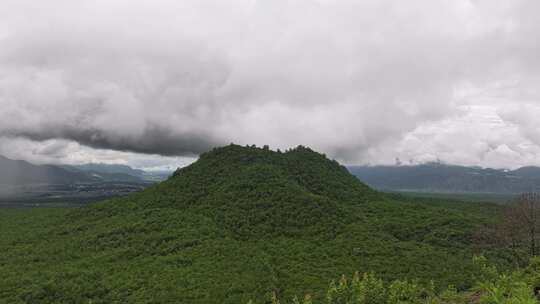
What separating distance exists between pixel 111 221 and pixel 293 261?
2527 inches

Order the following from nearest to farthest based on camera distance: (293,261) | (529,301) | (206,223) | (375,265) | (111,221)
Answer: (529,301)
(375,265)
(293,261)
(206,223)
(111,221)

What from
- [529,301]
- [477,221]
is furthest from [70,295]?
[477,221]

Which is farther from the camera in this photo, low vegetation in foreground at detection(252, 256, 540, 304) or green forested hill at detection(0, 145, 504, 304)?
green forested hill at detection(0, 145, 504, 304)

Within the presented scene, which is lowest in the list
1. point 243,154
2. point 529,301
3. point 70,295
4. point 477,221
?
point 70,295

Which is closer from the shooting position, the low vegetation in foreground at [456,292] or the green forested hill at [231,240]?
the low vegetation in foreground at [456,292]

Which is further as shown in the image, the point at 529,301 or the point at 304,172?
the point at 304,172

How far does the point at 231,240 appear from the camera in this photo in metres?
95.7

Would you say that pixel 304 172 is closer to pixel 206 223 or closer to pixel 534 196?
pixel 206 223

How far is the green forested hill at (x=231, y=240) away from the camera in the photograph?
233ft

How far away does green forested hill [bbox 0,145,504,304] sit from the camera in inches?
2793

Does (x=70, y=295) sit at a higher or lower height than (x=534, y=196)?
lower

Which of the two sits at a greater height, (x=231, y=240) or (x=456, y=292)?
(x=456, y=292)

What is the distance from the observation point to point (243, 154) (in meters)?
149

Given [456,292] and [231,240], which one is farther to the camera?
[231,240]
